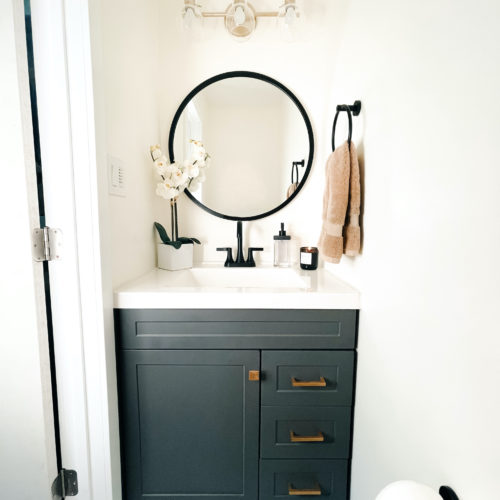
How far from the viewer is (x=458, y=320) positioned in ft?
1.60

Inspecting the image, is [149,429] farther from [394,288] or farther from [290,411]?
[394,288]

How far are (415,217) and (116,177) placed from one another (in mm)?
899

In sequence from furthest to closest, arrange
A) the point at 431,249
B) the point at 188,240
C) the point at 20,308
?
the point at 188,240 → the point at 20,308 → the point at 431,249

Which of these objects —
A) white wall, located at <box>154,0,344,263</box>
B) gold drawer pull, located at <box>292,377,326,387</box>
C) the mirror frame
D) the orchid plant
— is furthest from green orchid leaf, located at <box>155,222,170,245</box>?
gold drawer pull, located at <box>292,377,326,387</box>

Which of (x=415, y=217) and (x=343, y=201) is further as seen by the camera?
(x=343, y=201)

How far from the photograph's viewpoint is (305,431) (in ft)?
3.19

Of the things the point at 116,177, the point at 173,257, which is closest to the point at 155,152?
the point at 116,177

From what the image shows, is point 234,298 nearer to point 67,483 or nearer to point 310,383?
point 310,383

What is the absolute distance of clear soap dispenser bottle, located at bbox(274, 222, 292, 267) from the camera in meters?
1.39

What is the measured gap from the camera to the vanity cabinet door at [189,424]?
95 centimetres

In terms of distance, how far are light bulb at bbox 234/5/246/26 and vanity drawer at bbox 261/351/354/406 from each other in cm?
141

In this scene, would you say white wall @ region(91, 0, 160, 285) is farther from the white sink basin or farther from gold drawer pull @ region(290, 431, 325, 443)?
gold drawer pull @ region(290, 431, 325, 443)

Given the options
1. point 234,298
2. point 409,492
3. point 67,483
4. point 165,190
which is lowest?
point 67,483

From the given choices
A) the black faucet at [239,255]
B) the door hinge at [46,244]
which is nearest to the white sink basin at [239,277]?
the black faucet at [239,255]
